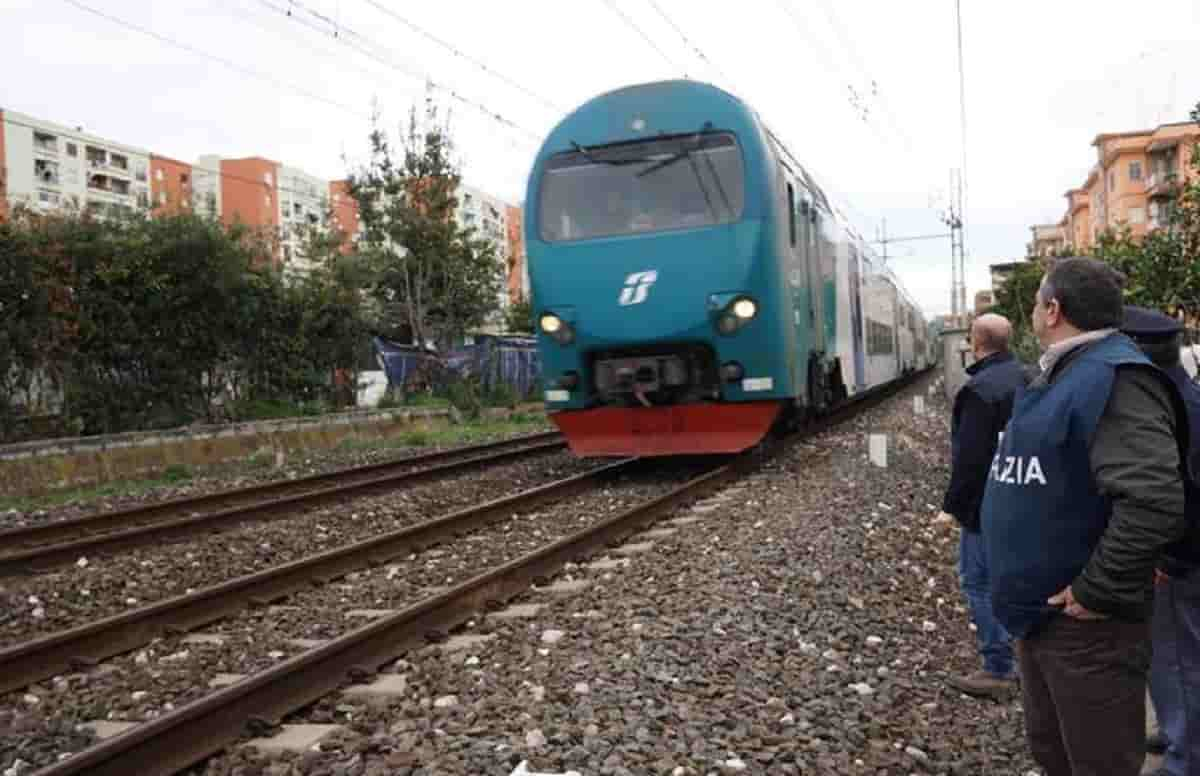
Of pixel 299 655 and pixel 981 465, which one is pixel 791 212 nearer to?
pixel 981 465

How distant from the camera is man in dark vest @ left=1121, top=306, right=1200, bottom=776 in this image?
300 centimetres

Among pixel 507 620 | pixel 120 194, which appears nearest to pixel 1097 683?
pixel 507 620

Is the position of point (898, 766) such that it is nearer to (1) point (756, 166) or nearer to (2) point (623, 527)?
(2) point (623, 527)

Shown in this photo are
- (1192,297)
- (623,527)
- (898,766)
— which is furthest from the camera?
(1192,297)

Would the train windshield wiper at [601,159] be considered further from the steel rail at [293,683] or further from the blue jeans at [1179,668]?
the blue jeans at [1179,668]

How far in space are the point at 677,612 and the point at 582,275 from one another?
5.36 metres

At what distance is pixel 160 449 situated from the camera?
14.1 m

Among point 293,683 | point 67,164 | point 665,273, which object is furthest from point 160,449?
point 67,164

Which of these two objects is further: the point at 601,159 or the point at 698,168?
the point at 601,159

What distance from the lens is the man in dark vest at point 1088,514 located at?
2332 millimetres

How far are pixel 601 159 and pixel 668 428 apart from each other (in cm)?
272

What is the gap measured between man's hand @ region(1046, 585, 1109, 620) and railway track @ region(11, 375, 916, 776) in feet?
9.48

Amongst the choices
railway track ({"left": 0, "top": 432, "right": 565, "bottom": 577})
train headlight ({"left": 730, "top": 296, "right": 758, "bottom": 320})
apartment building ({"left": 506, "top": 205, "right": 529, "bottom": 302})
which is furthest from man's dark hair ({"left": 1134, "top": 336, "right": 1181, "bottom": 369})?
apartment building ({"left": 506, "top": 205, "right": 529, "bottom": 302})

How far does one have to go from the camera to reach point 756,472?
11320 mm
